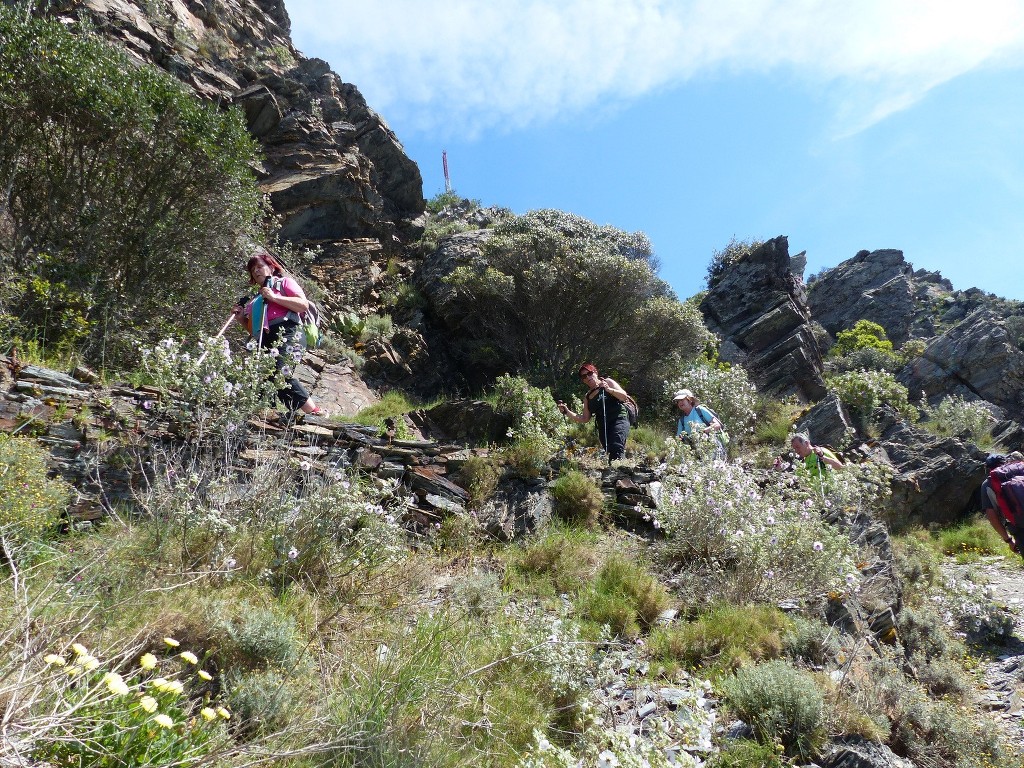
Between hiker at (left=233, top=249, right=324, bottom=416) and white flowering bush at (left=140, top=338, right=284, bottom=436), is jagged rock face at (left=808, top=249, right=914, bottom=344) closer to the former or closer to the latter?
hiker at (left=233, top=249, right=324, bottom=416)

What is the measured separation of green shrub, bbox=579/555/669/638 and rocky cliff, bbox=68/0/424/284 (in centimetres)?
1000

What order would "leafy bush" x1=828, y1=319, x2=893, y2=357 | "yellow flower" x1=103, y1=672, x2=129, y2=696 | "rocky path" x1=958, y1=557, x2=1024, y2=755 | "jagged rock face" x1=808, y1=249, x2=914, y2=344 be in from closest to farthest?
"yellow flower" x1=103, y1=672, x2=129, y2=696, "rocky path" x1=958, y1=557, x2=1024, y2=755, "leafy bush" x1=828, y1=319, x2=893, y2=357, "jagged rock face" x1=808, y1=249, x2=914, y2=344

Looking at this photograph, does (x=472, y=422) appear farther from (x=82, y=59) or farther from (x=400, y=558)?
(x=82, y=59)

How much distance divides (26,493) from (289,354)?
2.19 metres

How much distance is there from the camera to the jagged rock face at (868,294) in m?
36.0

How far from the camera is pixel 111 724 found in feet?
6.21

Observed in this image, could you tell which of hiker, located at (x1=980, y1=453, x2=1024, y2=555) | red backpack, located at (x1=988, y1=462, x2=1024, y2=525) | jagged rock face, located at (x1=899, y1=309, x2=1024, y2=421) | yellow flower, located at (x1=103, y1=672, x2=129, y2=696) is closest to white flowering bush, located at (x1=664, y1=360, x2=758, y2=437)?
hiker, located at (x1=980, y1=453, x2=1024, y2=555)

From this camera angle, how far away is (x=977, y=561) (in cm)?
868

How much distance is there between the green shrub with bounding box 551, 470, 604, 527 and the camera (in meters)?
5.86

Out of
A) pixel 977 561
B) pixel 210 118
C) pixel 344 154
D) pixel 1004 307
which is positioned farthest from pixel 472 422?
pixel 1004 307

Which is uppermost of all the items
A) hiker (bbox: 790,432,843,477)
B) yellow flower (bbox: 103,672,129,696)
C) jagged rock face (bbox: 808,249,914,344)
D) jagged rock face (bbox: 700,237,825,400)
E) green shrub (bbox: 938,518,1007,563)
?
jagged rock face (bbox: 808,249,914,344)

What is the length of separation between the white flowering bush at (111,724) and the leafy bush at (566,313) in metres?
10.5

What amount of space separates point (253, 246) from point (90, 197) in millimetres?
2205

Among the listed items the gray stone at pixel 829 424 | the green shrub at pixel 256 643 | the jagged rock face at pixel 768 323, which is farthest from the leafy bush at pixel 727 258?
the green shrub at pixel 256 643
